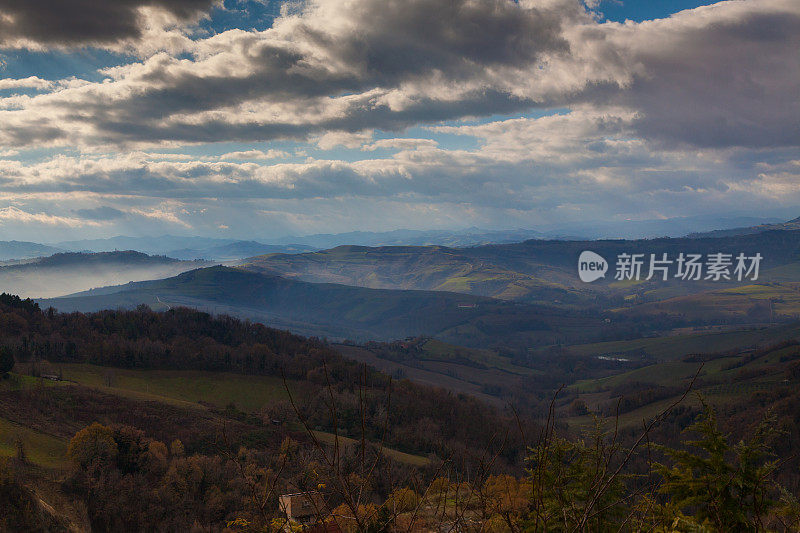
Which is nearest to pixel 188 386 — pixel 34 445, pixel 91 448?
pixel 34 445

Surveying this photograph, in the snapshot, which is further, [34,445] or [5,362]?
[5,362]

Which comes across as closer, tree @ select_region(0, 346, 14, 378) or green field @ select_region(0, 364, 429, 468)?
tree @ select_region(0, 346, 14, 378)

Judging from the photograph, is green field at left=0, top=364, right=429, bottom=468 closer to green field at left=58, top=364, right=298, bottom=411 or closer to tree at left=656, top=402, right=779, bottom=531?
green field at left=58, top=364, right=298, bottom=411

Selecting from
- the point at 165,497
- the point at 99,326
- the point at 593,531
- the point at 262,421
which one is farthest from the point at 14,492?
the point at 99,326

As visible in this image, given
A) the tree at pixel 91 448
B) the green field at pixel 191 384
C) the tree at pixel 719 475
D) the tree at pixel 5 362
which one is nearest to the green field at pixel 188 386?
the green field at pixel 191 384

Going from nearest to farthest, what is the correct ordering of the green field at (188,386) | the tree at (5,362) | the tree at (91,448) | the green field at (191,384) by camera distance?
the tree at (91,448)
the tree at (5,362)
the green field at (188,386)
the green field at (191,384)

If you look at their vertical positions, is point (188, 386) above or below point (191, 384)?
below

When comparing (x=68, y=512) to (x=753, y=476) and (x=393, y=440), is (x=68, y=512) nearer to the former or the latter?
(x=753, y=476)

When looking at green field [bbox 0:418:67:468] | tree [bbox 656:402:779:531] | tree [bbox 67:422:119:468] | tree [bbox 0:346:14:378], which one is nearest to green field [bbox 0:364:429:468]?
tree [bbox 0:346:14:378]

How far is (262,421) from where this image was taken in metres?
132

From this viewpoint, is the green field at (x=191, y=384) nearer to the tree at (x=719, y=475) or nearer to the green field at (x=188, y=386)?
the green field at (x=188, y=386)

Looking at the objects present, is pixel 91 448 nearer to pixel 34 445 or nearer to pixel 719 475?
pixel 34 445

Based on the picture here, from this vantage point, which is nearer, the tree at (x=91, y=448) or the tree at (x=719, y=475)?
the tree at (x=719, y=475)

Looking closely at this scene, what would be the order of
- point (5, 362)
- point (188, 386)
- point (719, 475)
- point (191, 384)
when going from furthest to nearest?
point (191, 384), point (188, 386), point (5, 362), point (719, 475)
